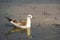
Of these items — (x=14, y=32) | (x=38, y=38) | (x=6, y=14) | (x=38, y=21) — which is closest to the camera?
(x=38, y=38)

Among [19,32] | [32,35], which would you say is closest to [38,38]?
[32,35]

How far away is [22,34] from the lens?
857 cm

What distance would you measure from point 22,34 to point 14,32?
380 mm

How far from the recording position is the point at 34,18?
1074cm

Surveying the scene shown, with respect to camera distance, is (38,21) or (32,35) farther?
(38,21)

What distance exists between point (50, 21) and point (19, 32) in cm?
184

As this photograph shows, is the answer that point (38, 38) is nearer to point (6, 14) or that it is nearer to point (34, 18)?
point (34, 18)

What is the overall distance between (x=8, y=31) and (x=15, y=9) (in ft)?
13.6

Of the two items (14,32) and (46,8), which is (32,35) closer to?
(14,32)

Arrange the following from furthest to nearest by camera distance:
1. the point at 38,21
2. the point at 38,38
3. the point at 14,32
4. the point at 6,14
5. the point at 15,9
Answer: the point at 15,9 < the point at 6,14 < the point at 38,21 < the point at 14,32 < the point at 38,38

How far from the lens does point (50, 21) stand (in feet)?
33.4

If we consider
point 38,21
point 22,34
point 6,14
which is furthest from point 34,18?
point 22,34

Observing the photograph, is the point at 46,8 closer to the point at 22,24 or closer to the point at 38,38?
the point at 22,24

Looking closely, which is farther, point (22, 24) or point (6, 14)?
point (6, 14)
